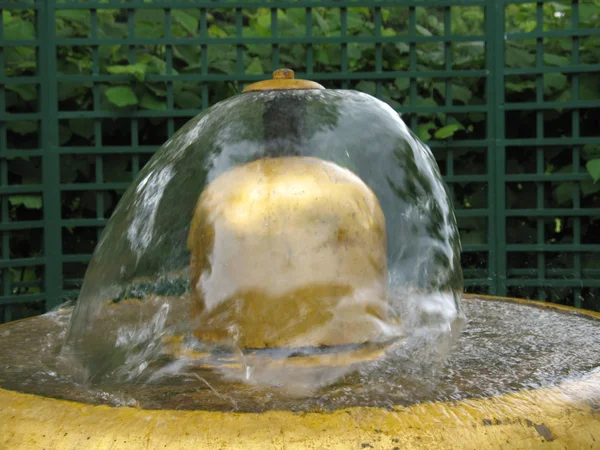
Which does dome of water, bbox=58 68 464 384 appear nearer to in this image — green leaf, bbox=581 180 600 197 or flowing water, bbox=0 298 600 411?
flowing water, bbox=0 298 600 411

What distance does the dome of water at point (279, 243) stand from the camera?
145 centimetres

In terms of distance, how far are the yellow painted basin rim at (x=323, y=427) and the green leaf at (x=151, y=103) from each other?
8.90 feet

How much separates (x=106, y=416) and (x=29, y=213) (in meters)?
3.02

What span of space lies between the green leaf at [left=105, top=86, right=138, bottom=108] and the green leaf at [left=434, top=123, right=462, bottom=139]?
4.88ft

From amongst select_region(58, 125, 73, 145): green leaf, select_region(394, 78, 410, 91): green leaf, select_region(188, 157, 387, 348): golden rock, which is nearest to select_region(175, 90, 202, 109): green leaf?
select_region(58, 125, 73, 145): green leaf

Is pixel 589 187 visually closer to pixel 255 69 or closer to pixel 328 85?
pixel 328 85

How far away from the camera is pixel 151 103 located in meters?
3.74

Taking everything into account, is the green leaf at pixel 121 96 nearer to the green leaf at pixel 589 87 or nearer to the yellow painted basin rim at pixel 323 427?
the green leaf at pixel 589 87

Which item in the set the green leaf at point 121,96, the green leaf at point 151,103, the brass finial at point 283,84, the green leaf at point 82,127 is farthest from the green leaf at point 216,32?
the brass finial at point 283,84

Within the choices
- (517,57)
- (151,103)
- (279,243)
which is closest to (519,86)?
(517,57)

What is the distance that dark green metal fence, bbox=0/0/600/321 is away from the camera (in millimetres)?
3662

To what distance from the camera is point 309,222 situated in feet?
4.77

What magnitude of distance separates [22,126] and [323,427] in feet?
10.4

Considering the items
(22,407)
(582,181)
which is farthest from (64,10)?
(22,407)
